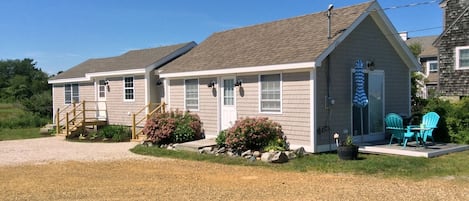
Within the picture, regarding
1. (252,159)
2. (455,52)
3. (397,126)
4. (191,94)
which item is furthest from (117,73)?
(455,52)

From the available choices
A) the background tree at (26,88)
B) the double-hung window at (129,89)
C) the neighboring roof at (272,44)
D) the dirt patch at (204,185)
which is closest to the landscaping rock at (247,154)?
the dirt patch at (204,185)

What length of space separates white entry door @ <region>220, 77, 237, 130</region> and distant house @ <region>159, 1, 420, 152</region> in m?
0.03

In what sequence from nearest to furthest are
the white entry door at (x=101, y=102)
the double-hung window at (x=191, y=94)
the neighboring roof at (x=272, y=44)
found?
the neighboring roof at (x=272, y=44) → the double-hung window at (x=191, y=94) → the white entry door at (x=101, y=102)

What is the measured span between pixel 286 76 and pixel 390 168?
→ 4238 mm

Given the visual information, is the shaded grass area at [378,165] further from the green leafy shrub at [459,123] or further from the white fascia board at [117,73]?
the white fascia board at [117,73]

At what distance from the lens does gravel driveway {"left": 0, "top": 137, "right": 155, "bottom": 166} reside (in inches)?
520

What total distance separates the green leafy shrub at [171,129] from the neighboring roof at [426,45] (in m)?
25.1

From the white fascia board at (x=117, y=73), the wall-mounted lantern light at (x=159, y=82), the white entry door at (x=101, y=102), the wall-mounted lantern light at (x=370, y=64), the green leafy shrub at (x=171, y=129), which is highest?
the white fascia board at (x=117, y=73)

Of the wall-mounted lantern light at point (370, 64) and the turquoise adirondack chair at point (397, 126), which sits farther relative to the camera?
the wall-mounted lantern light at point (370, 64)

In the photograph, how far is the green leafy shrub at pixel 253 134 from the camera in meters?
12.7

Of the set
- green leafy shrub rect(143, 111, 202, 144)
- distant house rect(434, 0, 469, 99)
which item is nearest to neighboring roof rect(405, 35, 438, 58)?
distant house rect(434, 0, 469, 99)

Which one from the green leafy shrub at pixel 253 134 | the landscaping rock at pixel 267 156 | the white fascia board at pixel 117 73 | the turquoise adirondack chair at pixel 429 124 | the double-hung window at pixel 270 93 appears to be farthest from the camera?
the white fascia board at pixel 117 73

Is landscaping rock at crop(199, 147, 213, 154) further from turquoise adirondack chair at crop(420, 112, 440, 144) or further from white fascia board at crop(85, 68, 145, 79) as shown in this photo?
white fascia board at crop(85, 68, 145, 79)

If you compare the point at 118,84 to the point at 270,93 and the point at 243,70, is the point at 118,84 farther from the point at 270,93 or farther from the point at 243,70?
the point at 270,93
